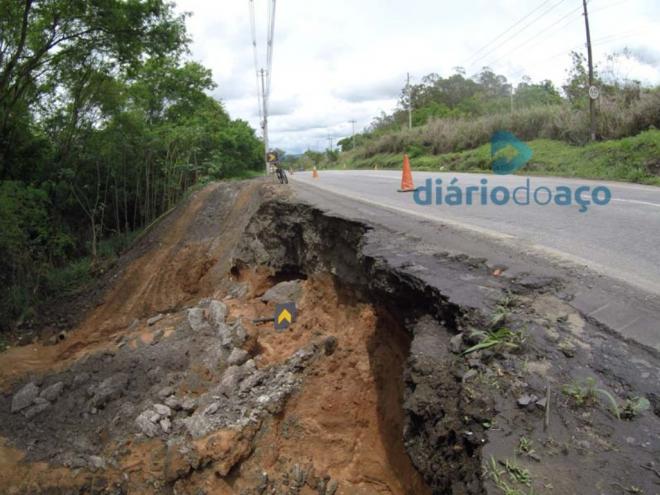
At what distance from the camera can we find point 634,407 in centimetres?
237

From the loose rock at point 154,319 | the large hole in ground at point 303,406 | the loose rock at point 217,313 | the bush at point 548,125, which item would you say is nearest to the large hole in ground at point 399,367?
the large hole in ground at point 303,406

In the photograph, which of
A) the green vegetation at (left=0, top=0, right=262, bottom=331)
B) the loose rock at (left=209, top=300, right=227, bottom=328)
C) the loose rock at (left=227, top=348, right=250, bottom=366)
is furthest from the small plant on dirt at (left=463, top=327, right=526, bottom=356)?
the green vegetation at (left=0, top=0, right=262, bottom=331)

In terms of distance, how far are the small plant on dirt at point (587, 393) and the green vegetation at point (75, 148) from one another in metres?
11.6

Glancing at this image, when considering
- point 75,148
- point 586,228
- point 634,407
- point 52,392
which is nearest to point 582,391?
point 634,407

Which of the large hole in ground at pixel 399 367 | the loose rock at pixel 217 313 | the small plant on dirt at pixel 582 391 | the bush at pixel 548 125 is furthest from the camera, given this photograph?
the bush at pixel 548 125

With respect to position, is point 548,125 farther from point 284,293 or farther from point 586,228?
point 284,293

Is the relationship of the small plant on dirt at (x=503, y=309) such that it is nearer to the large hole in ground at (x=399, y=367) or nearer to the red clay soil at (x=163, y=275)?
the large hole in ground at (x=399, y=367)

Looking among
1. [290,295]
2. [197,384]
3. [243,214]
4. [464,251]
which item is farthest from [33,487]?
[243,214]

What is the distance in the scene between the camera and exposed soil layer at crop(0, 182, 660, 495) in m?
2.39

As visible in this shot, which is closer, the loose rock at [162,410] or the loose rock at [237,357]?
the loose rock at [162,410]

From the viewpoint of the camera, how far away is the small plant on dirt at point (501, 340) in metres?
2.95

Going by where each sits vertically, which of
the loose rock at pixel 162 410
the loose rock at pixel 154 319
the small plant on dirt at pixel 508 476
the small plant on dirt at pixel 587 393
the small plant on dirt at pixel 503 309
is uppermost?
the small plant on dirt at pixel 503 309

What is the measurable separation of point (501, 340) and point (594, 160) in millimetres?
14931

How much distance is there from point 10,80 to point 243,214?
6.55 m
